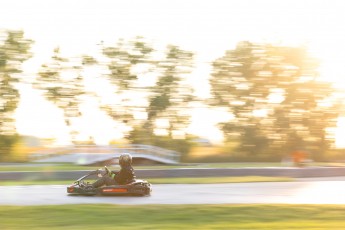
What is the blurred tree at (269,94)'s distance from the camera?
197 ft

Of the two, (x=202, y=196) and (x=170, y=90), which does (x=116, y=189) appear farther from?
(x=170, y=90)

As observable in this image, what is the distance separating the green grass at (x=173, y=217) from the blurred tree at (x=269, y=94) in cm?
4339

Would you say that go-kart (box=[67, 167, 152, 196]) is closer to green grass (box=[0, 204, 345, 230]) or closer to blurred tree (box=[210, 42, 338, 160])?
green grass (box=[0, 204, 345, 230])

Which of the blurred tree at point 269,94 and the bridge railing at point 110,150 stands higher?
the blurred tree at point 269,94

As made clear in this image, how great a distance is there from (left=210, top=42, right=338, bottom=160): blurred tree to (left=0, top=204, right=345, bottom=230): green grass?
142 ft

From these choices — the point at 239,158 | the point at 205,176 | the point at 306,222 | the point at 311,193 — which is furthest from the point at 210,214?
the point at 239,158

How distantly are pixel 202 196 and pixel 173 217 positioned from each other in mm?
5370

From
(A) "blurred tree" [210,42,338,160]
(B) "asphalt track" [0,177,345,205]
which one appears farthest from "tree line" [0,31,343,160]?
(B) "asphalt track" [0,177,345,205]

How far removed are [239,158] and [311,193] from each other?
38737 millimetres

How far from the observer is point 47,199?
18.4 m

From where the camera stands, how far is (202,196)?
19.7 meters

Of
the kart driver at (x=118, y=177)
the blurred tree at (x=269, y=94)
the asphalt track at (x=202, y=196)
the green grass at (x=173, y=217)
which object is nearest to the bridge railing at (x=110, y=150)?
the blurred tree at (x=269, y=94)

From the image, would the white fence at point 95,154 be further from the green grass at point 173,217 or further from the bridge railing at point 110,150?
the green grass at point 173,217

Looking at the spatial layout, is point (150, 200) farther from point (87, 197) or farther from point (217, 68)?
point (217, 68)
